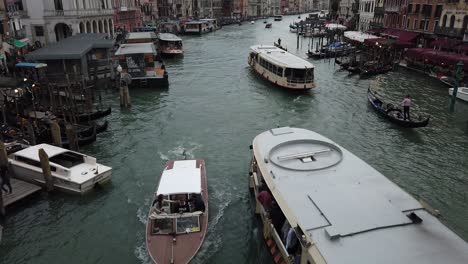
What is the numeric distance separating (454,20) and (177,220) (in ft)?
145

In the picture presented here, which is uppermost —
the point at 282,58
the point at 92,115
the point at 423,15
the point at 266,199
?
the point at 423,15

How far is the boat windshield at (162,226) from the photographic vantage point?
12034 mm

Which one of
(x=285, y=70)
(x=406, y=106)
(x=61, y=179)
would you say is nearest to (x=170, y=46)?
(x=285, y=70)

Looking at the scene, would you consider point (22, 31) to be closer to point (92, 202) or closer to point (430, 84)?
point (92, 202)

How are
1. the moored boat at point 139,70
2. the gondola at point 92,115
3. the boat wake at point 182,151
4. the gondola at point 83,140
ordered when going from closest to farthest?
the gondola at point 83,140 → the boat wake at point 182,151 → the gondola at point 92,115 → the moored boat at point 139,70

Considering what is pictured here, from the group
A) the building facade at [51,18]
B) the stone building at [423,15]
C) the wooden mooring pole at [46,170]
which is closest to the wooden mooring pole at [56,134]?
the wooden mooring pole at [46,170]

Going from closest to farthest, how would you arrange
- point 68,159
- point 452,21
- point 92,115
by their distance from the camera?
1. point 68,159
2. point 92,115
3. point 452,21

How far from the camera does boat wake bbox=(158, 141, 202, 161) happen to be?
67.2 feet

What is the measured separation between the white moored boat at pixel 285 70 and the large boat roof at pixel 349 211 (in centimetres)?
2050

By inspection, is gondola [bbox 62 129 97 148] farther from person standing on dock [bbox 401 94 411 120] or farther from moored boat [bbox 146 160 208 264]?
person standing on dock [bbox 401 94 411 120]

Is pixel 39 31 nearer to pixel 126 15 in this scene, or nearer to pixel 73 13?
pixel 73 13

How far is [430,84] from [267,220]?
32359mm

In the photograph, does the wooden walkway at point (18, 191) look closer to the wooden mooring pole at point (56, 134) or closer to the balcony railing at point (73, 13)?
the wooden mooring pole at point (56, 134)

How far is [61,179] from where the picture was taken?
1622 centimetres
